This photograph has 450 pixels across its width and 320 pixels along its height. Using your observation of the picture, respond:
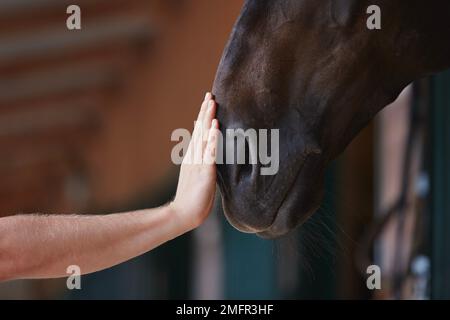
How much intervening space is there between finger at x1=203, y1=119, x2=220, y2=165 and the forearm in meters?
0.11

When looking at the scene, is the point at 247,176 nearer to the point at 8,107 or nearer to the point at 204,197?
the point at 204,197

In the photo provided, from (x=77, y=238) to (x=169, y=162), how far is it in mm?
4619

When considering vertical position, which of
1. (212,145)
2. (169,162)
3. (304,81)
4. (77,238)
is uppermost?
(169,162)

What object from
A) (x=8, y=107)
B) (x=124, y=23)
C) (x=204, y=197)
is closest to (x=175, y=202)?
(x=204, y=197)

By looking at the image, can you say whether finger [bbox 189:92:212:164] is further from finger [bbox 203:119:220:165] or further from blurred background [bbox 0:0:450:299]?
blurred background [bbox 0:0:450:299]

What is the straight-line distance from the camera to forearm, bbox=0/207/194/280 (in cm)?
165

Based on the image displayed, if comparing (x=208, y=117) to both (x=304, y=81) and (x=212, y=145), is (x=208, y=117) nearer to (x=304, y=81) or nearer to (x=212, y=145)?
(x=212, y=145)

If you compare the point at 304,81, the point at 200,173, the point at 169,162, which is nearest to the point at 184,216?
the point at 200,173

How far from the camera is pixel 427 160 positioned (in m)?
2.80

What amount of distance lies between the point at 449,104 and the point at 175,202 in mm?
1261

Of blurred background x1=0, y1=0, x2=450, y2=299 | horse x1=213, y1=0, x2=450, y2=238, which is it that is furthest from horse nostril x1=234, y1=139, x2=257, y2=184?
blurred background x1=0, y1=0, x2=450, y2=299

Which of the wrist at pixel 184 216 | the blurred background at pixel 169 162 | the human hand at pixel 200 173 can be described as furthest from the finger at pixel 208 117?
the blurred background at pixel 169 162

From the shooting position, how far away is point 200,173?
5.25 ft
